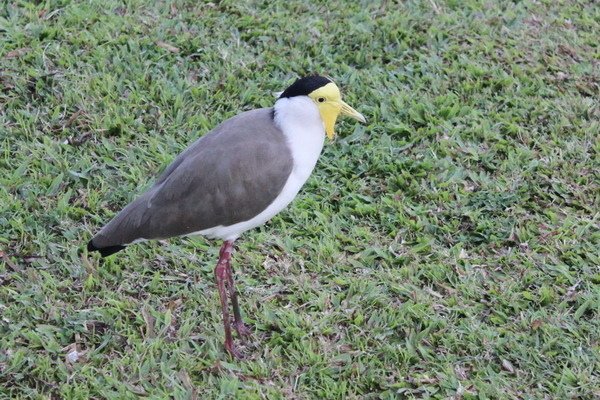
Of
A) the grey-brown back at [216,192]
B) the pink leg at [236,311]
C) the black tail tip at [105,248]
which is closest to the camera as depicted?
the grey-brown back at [216,192]

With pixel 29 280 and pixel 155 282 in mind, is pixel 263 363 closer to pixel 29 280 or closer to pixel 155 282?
pixel 155 282

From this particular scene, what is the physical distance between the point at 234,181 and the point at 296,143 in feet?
1.20

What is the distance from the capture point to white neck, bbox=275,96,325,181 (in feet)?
14.7

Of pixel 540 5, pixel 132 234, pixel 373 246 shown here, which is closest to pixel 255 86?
pixel 373 246

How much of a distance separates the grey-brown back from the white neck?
45 mm

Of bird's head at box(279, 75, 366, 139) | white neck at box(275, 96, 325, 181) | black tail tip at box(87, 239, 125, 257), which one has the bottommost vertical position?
black tail tip at box(87, 239, 125, 257)

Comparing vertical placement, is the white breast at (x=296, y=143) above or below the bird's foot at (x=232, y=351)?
above

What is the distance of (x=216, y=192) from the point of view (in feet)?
14.6

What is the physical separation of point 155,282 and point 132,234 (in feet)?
1.82

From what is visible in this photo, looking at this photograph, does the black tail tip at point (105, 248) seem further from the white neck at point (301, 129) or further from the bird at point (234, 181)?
the white neck at point (301, 129)

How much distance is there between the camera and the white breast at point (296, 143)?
14.7 feet

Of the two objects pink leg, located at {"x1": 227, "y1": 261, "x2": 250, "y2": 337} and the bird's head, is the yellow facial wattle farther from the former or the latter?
pink leg, located at {"x1": 227, "y1": 261, "x2": 250, "y2": 337}

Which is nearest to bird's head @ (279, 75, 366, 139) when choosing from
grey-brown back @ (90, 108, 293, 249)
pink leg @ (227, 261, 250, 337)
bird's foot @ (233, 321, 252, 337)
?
grey-brown back @ (90, 108, 293, 249)

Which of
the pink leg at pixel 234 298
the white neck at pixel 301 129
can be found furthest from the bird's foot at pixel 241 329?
the white neck at pixel 301 129
